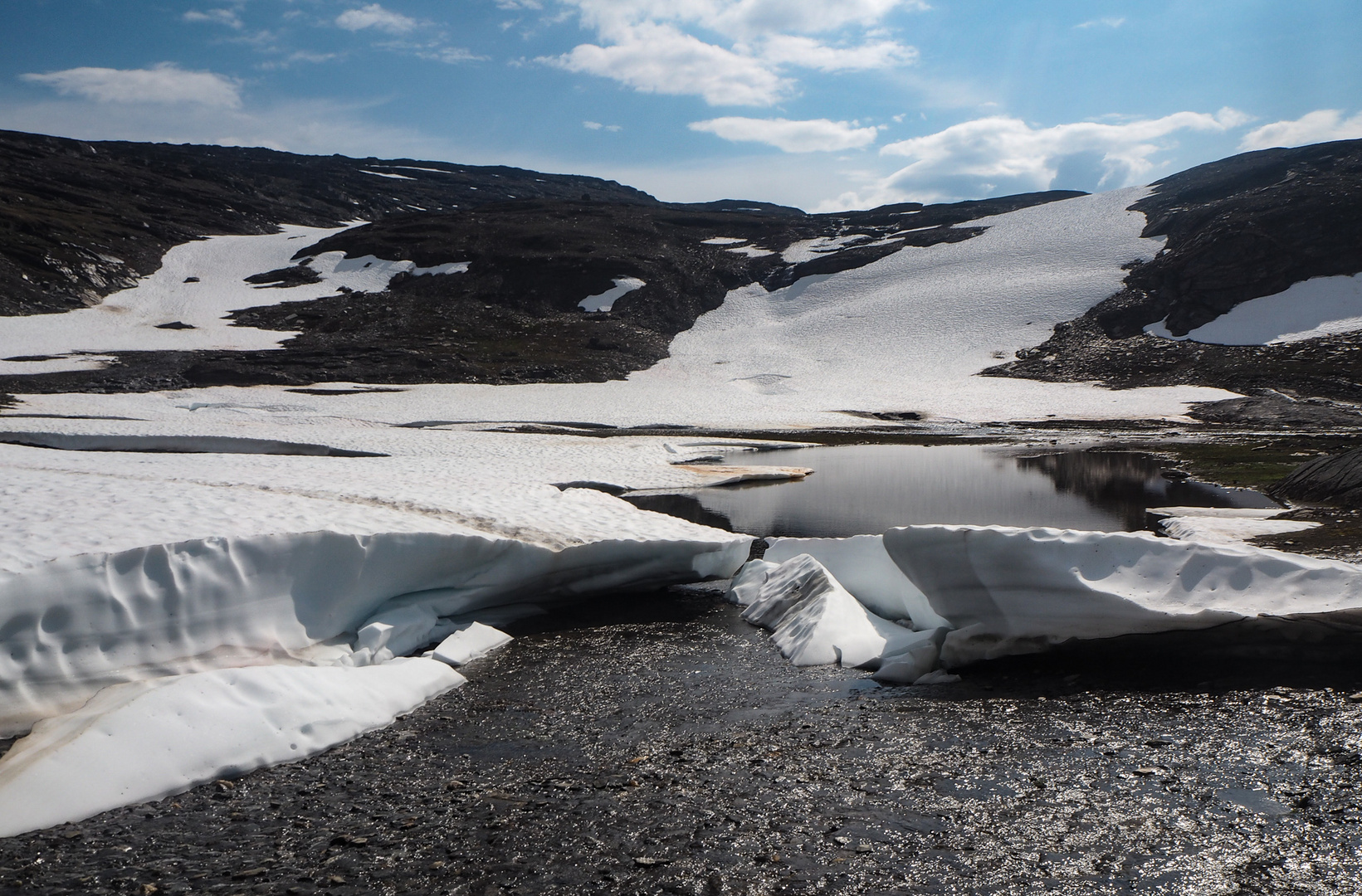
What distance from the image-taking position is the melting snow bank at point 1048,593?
9125 mm

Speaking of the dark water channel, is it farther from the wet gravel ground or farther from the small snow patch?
the small snow patch

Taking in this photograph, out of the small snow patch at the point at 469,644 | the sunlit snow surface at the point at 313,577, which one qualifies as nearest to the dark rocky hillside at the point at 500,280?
the sunlit snow surface at the point at 313,577

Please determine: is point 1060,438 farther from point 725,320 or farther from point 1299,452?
point 725,320

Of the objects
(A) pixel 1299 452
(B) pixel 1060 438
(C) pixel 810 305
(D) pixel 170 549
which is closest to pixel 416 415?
(B) pixel 1060 438

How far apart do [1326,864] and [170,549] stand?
11.2 metres

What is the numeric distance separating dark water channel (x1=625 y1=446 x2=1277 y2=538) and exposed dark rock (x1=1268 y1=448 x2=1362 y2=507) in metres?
0.62

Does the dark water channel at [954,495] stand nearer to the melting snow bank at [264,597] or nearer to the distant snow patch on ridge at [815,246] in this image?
the melting snow bank at [264,597]

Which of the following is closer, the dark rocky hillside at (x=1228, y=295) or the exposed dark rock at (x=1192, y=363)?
the exposed dark rock at (x=1192, y=363)

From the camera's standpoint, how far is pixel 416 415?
43500 millimetres

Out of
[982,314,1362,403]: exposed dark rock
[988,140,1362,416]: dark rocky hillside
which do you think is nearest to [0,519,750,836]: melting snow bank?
[988,140,1362,416]: dark rocky hillside

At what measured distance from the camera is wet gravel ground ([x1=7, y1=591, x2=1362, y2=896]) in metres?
5.78

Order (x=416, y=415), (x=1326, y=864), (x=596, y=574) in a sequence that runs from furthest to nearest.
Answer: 1. (x=416, y=415)
2. (x=596, y=574)
3. (x=1326, y=864)

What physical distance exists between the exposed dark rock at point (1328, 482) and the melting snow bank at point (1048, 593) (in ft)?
37.1

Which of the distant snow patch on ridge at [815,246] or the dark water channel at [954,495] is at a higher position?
the distant snow patch on ridge at [815,246]
